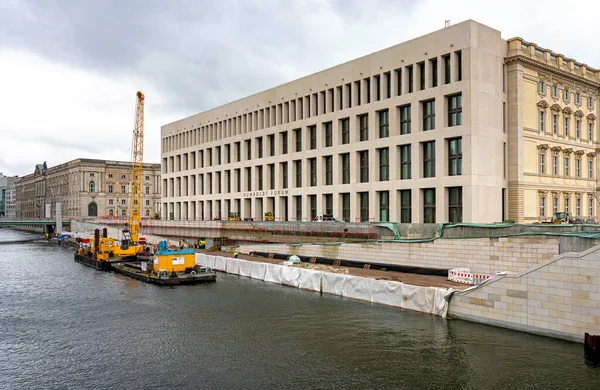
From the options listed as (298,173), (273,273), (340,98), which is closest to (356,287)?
(273,273)

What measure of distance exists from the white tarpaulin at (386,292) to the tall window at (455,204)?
76.3ft

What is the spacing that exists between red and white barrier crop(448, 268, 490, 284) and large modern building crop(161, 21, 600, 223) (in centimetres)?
1733

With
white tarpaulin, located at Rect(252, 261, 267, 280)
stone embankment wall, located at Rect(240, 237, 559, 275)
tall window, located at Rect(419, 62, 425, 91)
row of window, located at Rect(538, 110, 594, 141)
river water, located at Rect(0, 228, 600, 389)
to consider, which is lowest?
river water, located at Rect(0, 228, 600, 389)

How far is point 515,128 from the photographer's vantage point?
5709 cm

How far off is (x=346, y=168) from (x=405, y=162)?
35.5ft

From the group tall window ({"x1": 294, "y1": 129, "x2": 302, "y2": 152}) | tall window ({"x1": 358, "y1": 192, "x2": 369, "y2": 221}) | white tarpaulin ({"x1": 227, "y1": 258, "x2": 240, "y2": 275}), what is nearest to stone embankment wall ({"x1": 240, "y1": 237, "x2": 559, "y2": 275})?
white tarpaulin ({"x1": 227, "y1": 258, "x2": 240, "y2": 275})

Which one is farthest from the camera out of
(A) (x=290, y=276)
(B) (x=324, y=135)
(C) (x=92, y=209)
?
(C) (x=92, y=209)

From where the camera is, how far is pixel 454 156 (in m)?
56.1

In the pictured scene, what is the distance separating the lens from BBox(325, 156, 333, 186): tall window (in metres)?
72.7

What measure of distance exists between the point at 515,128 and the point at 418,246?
2453 cm

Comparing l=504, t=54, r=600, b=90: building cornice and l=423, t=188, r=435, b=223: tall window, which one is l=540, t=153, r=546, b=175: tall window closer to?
l=504, t=54, r=600, b=90: building cornice

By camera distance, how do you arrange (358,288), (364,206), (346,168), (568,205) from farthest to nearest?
(346,168) → (364,206) → (568,205) → (358,288)

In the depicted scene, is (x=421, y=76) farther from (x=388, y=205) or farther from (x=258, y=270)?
(x=258, y=270)

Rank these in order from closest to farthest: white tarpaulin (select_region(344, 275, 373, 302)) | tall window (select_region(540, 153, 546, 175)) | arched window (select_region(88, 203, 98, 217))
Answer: white tarpaulin (select_region(344, 275, 373, 302))
tall window (select_region(540, 153, 546, 175))
arched window (select_region(88, 203, 98, 217))
